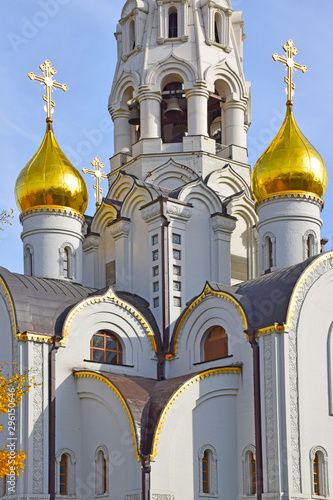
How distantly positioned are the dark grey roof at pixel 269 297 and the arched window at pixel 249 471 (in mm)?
Result: 1779

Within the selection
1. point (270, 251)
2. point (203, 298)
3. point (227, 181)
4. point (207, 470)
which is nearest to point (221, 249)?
point (270, 251)

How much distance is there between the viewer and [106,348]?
603 inches

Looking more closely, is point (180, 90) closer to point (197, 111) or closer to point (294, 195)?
point (197, 111)

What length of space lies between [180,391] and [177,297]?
8.47 ft

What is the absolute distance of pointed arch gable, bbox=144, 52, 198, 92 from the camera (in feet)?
58.9

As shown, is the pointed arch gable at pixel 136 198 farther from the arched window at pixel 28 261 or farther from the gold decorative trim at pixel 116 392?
the gold decorative trim at pixel 116 392

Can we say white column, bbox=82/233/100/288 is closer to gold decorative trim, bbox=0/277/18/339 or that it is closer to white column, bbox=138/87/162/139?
white column, bbox=138/87/162/139

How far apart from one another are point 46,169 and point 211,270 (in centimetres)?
341

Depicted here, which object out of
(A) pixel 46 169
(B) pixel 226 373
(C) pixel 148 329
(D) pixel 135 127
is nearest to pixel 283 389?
(B) pixel 226 373

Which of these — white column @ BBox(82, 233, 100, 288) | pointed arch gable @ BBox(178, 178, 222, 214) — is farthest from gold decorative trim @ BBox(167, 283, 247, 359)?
white column @ BBox(82, 233, 100, 288)

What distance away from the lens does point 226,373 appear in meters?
14.0

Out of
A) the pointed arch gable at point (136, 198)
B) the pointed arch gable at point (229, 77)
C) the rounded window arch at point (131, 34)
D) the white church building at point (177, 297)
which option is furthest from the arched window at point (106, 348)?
the rounded window arch at point (131, 34)

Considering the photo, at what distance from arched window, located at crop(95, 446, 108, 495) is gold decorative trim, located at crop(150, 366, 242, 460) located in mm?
1127

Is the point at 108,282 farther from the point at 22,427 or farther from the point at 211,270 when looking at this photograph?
the point at 22,427
